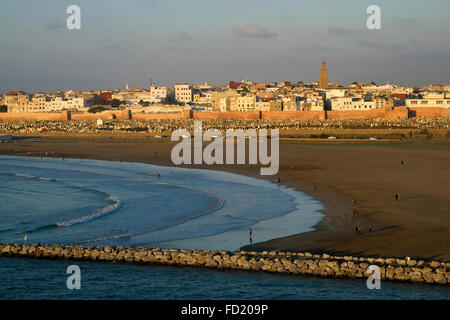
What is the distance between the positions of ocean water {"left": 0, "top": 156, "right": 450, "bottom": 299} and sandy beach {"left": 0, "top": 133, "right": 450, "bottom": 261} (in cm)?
100

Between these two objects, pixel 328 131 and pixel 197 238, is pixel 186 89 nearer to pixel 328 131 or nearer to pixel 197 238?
pixel 328 131

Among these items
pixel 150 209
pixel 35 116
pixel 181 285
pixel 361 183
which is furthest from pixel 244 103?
pixel 181 285

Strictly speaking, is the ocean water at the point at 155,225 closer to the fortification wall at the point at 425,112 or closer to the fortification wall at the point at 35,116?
the fortification wall at the point at 425,112

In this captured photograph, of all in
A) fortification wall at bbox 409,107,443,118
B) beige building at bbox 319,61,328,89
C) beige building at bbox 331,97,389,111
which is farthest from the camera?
beige building at bbox 319,61,328,89

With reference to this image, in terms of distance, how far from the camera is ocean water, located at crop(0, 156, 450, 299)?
392 inches

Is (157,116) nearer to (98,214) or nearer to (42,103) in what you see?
(42,103)

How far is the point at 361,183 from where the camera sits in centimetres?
2156

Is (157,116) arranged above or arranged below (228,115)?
below

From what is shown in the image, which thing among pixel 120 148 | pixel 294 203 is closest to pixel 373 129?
pixel 120 148

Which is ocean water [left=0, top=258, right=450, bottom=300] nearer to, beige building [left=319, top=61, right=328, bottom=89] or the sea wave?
the sea wave

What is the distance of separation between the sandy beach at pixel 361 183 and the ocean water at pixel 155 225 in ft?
3.26

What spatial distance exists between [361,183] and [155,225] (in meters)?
9.58

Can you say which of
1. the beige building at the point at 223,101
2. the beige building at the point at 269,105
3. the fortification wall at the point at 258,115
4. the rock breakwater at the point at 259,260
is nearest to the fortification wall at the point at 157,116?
the fortification wall at the point at 258,115

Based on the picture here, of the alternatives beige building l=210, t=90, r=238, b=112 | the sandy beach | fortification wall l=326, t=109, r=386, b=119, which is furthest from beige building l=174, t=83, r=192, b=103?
the sandy beach
